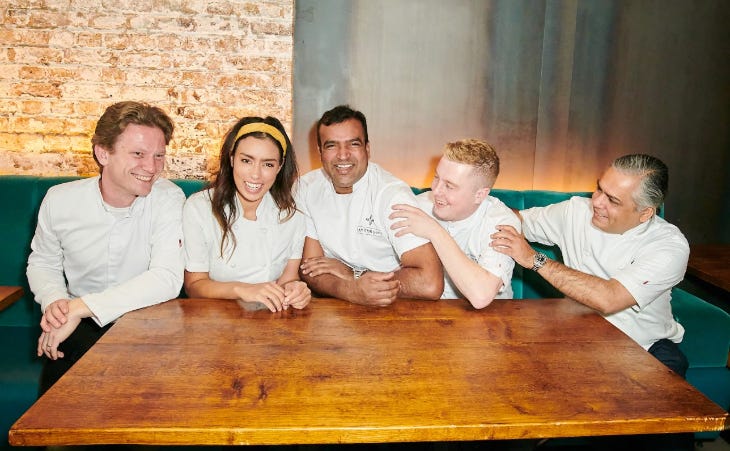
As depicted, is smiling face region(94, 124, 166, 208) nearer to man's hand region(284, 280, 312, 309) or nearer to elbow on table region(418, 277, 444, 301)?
man's hand region(284, 280, 312, 309)

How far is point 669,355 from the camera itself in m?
2.13

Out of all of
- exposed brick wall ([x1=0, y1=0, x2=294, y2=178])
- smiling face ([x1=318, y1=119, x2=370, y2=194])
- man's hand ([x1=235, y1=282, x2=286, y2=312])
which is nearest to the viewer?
man's hand ([x1=235, y1=282, x2=286, y2=312])

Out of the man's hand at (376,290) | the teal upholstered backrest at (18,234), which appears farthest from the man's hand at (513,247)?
the teal upholstered backrest at (18,234)

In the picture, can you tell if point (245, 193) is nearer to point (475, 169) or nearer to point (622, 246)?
point (475, 169)

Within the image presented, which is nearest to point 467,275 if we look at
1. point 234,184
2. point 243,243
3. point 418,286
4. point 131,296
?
point 418,286

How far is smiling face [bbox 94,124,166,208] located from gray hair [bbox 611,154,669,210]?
184 cm

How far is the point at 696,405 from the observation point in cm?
123

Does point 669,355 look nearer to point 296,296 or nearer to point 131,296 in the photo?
point 296,296

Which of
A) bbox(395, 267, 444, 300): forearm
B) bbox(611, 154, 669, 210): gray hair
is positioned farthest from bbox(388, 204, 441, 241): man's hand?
bbox(611, 154, 669, 210): gray hair

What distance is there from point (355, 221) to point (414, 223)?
18.0 inches

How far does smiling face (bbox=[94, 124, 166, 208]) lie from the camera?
6.75ft

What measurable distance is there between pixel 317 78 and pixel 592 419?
101 inches

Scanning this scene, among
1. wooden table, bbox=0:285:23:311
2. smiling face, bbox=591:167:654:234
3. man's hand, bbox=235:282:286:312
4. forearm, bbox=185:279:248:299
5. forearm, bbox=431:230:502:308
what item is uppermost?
smiling face, bbox=591:167:654:234

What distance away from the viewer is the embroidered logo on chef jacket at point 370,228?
7.83 ft
